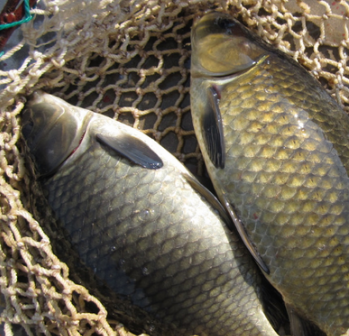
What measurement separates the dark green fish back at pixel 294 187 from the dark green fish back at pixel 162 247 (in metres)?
0.15

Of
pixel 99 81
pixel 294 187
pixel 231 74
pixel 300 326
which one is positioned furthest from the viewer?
pixel 99 81

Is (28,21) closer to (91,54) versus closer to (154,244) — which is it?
(91,54)

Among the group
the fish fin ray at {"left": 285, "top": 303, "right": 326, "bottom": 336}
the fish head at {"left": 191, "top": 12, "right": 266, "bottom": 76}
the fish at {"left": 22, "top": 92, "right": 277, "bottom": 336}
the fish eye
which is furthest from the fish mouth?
the fish fin ray at {"left": 285, "top": 303, "right": 326, "bottom": 336}

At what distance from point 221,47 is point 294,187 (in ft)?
2.47

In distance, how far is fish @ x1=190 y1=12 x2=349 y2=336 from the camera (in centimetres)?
154

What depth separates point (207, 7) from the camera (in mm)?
2033

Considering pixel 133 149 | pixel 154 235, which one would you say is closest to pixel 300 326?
pixel 154 235

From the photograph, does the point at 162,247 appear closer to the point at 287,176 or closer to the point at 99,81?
the point at 287,176

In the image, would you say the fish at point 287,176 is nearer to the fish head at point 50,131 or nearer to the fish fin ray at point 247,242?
the fish fin ray at point 247,242

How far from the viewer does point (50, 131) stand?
1.78 meters

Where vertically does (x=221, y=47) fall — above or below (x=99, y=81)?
above

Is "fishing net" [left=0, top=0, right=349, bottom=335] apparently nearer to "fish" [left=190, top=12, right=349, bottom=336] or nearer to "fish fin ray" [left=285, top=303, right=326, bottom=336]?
"fish" [left=190, top=12, right=349, bottom=336]

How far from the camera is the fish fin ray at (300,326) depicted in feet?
5.40

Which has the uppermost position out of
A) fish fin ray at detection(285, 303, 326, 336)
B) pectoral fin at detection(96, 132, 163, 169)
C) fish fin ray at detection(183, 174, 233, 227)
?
pectoral fin at detection(96, 132, 163, 169)
